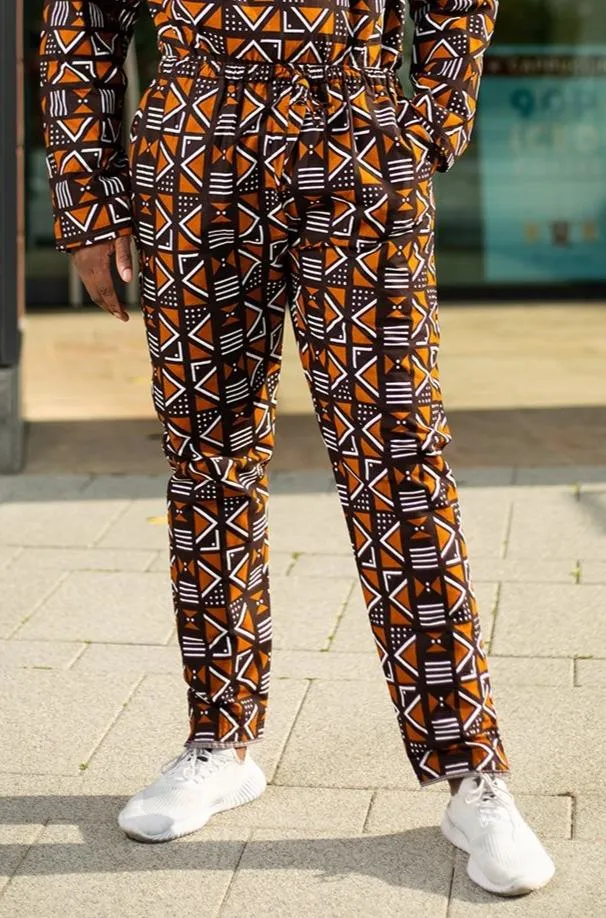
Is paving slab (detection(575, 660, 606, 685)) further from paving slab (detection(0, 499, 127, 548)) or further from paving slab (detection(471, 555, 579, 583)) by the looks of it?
paving slab (detection(0, 499, 127, 548))

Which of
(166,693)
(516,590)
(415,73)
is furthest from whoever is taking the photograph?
(516,590)

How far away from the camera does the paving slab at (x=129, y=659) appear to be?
356 cm

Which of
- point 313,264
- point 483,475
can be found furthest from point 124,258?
point 483,475

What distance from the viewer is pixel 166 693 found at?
11.1ft

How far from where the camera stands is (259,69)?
243cm

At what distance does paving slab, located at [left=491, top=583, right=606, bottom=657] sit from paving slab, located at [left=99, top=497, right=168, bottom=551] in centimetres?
115

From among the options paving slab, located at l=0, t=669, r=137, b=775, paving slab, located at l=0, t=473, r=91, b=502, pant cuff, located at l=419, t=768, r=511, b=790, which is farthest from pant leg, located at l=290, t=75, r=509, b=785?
paving slab, located at l=0, t=473, r=91, b=502

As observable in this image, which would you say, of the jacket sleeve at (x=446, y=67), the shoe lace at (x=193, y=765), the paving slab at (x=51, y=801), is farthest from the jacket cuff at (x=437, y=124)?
the paving slab at (x=51, y=801)

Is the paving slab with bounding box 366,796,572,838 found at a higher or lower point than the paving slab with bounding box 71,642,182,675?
higher

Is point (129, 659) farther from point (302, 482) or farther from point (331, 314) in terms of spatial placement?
point (302, 482)

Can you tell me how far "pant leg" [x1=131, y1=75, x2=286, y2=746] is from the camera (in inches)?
96.2

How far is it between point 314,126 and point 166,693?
1487 millimetres

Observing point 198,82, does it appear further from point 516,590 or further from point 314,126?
point 516,590

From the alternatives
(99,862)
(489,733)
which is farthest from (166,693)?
(489,733)
